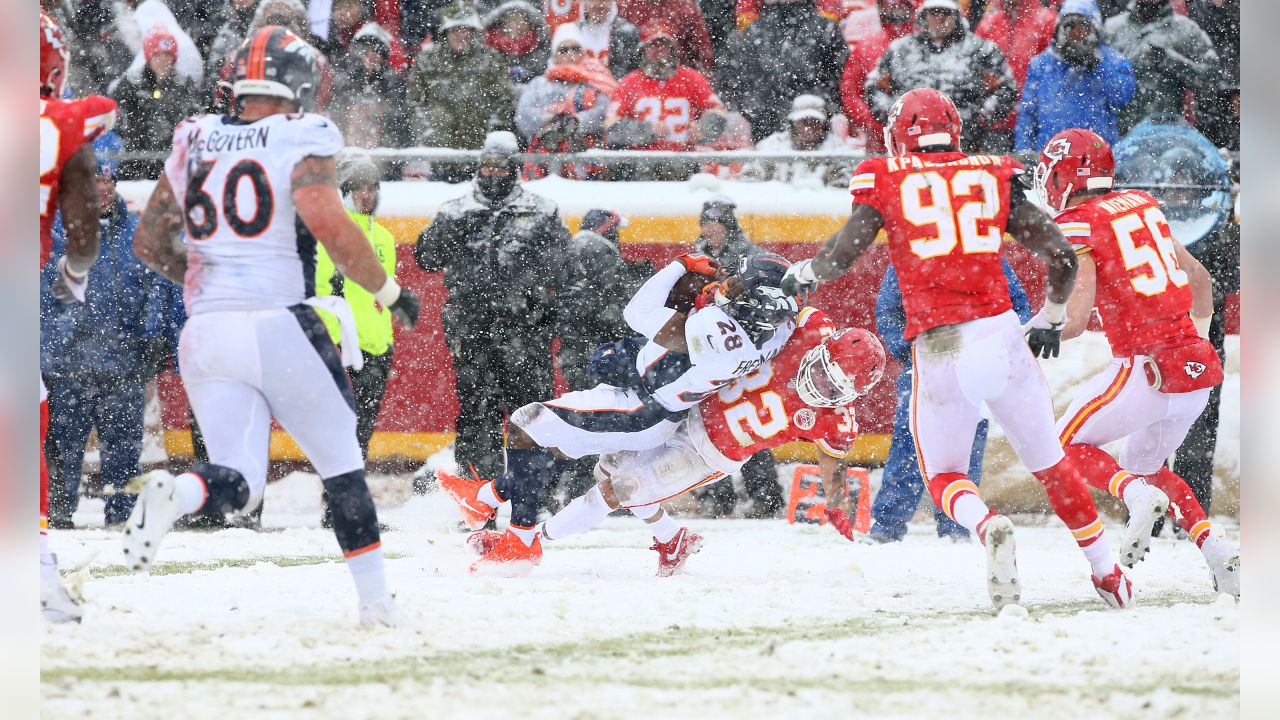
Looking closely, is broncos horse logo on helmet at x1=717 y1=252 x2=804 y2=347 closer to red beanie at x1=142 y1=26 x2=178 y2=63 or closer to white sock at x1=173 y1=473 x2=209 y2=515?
white sock at x1=173 y1=473 x2=209 y2=515

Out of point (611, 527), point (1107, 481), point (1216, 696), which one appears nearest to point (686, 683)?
point (1216, 696)

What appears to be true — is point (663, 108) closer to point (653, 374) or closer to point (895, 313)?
point (895, 313)

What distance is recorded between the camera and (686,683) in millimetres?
3639

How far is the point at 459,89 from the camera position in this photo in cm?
941

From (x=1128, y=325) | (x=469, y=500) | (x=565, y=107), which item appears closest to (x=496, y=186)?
(x=565, y=107)

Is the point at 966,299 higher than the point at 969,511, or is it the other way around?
the point at 966,299

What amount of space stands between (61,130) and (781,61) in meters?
6.13

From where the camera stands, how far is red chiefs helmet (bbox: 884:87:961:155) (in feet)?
17.7

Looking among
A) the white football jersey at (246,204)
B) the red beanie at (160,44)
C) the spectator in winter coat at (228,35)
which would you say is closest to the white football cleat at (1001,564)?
the white football jersey at (246,204)

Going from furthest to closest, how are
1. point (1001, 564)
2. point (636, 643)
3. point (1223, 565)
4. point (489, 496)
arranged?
1. point (489, 496)
2. point (1223, 565)
3. point (1001, 564)
4. point (636, 643)

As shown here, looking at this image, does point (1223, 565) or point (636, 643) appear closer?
point (636, 643)

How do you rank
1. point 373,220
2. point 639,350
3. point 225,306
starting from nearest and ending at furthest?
point 225,306
point 639,350
point 373,220

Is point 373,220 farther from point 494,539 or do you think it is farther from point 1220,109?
point 1220,109

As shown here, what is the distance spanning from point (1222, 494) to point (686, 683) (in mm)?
6550
